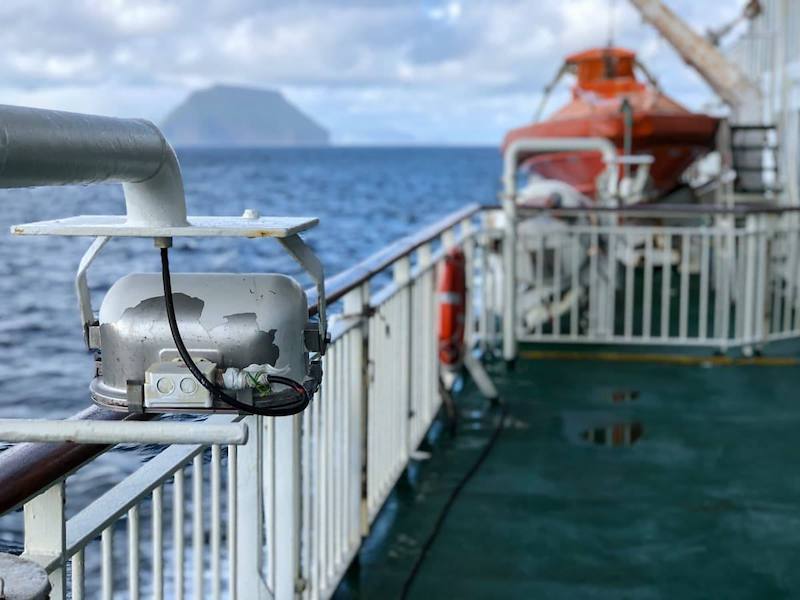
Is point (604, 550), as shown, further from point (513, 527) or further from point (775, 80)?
point (775, 80)

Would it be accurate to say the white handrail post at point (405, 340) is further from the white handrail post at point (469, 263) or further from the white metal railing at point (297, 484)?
the white handrail post at point (469, 263)

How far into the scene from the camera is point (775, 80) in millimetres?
12172

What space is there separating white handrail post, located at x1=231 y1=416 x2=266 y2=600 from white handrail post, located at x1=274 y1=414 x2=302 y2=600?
11.9 inches

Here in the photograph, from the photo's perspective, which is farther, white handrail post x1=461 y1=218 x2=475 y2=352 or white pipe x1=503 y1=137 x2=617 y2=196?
white pipe x1=503 y1=137 x2=617 y2=196

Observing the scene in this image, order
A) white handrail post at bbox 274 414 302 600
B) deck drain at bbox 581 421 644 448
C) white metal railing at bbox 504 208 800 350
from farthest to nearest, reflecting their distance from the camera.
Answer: white metal railing at bbox 504 208 800 350
deck drain at bbox 581 421 644 448
white handrail post at bbox 274 414 302 600

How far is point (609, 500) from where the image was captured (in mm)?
4488

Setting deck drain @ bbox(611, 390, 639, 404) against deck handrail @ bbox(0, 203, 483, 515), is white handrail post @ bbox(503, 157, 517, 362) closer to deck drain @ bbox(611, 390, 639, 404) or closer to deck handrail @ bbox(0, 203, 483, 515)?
deck drain @ bbox(611, 390, 639, 404)

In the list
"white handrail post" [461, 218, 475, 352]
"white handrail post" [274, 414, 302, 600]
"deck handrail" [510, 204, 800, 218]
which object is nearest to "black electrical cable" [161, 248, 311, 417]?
"white handrail post" [274, 414, 302, 600]

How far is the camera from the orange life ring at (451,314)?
5.61 meters

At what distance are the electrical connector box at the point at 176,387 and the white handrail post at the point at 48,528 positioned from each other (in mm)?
244

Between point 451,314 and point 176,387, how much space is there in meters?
4.29

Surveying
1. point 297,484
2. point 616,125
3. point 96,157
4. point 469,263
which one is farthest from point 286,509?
point 616,125

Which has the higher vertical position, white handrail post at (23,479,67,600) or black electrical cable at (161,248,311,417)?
black electrical cable at (161,248,311,417)

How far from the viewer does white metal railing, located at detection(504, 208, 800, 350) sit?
734 centimetres
